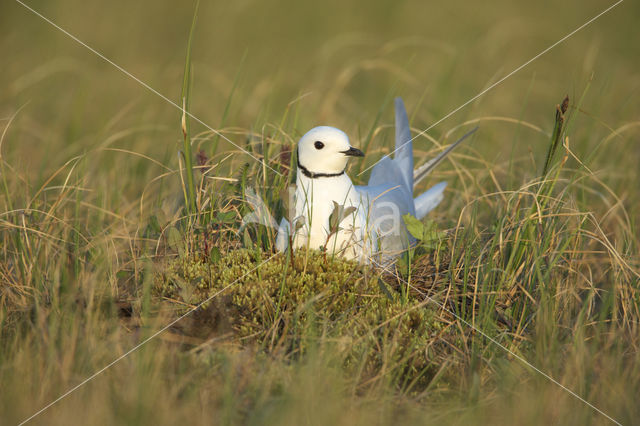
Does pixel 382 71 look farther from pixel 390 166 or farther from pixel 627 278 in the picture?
pixel 627 278

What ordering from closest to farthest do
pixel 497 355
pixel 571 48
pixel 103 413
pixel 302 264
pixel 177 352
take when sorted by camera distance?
pixel 103 413 < pixel 177 352 < pixel 497 355 < pixel 302 264 < pixel 571 48

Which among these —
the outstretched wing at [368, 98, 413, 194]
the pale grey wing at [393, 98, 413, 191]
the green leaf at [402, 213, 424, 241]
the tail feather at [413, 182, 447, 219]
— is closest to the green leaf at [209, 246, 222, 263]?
the green leaf at [402, 213, 424, 241]

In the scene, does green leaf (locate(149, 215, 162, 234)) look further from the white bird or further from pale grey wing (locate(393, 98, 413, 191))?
pale grey wing (locate(393, 98, 413, 191))

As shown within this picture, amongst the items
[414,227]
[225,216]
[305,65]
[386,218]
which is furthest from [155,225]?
[305,65]

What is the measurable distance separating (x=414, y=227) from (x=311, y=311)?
1.00 meters

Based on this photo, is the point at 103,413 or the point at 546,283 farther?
the point at 546,283

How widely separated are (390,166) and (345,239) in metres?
1.06

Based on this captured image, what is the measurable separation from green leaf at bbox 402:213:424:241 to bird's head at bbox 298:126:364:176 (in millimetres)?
566

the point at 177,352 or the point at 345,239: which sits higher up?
the point at 345,239

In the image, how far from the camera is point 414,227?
3.96 meters

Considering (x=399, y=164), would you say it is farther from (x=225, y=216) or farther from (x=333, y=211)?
(x=225, y=216)

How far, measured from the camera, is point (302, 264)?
12.0ft

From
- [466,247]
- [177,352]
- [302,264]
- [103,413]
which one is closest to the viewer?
[103,413]

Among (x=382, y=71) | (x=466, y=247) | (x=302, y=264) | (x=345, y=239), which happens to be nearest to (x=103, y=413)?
(x=302, y=264)
